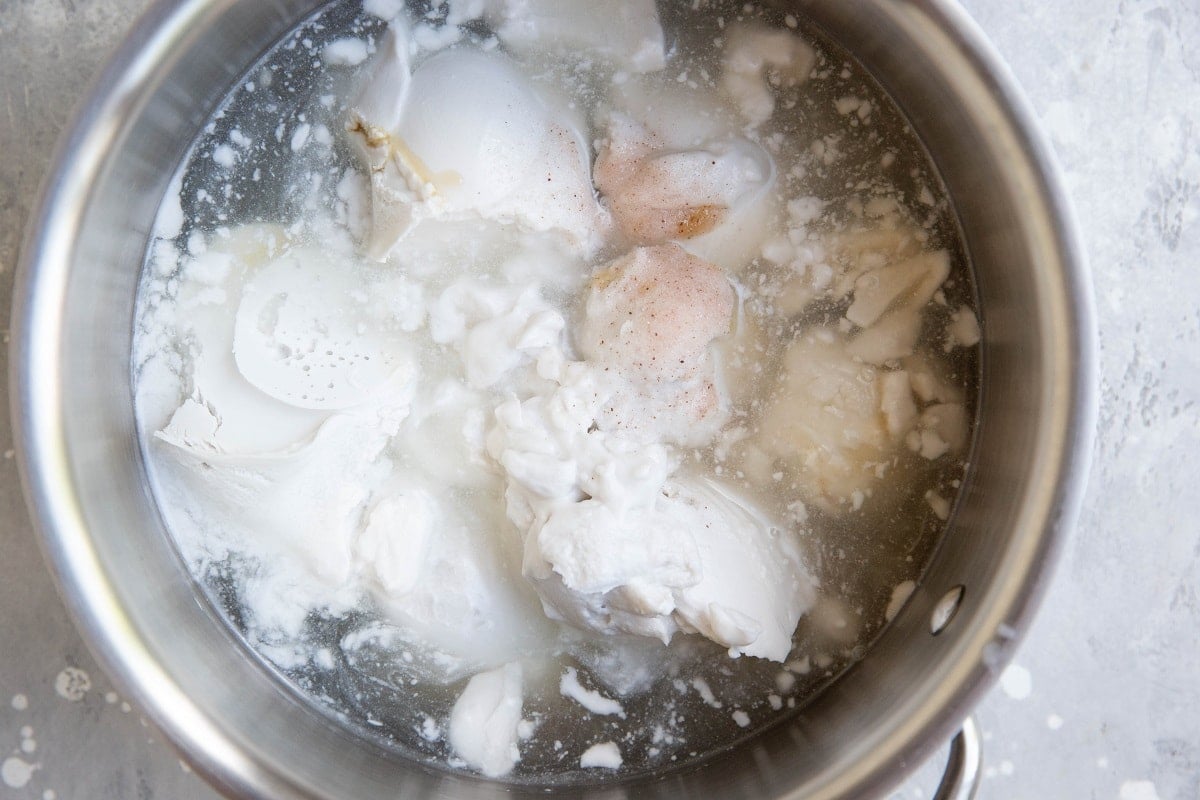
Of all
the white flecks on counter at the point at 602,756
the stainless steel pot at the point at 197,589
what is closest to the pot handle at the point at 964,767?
the stainless steel pot at the point at 197,589

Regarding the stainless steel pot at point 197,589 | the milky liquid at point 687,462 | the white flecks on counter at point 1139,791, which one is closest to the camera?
the stainless steel pot at point 197,589

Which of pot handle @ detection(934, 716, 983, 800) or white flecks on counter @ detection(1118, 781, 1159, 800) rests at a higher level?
pot handle @ detection(934, 716, 983, 800)

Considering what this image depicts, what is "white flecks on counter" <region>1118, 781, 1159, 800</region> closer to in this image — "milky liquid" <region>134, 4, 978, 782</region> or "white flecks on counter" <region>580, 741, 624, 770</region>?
"milky liquid" <region>134, 4, 978, 782</region>

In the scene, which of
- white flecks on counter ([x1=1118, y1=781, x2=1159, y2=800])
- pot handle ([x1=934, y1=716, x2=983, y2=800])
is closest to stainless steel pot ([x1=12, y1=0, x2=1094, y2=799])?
pot handle ([x1=934, y1=716, x2=983, y2=800])

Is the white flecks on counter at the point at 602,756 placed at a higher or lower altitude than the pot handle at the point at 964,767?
lower

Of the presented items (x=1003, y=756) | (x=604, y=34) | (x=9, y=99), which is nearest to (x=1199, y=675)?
(x=1003, y=756)

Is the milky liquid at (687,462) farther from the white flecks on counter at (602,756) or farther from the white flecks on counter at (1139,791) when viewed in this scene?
the white flecks on counter at (1139,791)
